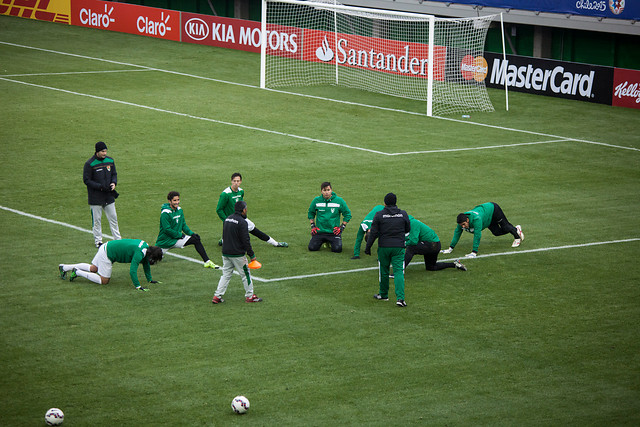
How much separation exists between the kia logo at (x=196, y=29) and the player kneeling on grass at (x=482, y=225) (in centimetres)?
3238

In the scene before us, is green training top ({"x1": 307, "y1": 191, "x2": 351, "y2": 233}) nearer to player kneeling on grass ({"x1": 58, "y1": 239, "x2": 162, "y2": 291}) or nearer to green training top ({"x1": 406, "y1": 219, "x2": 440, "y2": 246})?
green training top ({"x1": 406, "y1": 219, "x2": 440, "y2": 246})

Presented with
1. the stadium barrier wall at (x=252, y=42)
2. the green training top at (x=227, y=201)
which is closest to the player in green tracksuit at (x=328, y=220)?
the green training top at (x=227, y=201)

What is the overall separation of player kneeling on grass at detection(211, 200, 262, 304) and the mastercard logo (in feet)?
79.2

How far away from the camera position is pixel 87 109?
33.2 metres

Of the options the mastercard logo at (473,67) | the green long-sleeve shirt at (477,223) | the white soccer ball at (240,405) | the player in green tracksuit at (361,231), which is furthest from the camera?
the mastercard logo at (473,67)

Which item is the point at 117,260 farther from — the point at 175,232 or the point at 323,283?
the point at 323,283

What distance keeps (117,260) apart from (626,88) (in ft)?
81.3

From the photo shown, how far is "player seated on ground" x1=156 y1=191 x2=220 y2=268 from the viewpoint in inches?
695

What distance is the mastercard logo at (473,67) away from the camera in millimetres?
37750

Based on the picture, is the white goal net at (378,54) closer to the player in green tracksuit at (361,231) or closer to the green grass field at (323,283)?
the green grass field at (323,283)

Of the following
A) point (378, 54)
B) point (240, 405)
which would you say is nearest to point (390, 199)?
point (240, 405)

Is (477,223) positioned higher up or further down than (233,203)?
further down

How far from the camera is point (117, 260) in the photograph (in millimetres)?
16312

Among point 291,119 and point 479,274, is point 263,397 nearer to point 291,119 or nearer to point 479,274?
point 479,274
